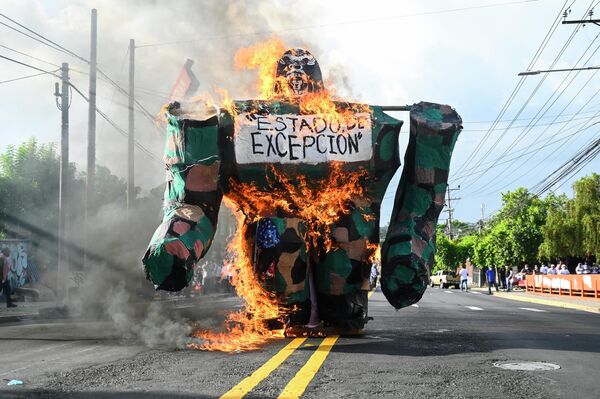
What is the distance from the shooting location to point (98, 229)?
19391 millimetres

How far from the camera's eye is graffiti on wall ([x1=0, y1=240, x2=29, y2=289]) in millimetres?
21891

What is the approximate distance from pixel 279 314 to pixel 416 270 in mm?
1690

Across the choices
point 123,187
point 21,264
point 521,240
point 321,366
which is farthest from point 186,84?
point 521,240

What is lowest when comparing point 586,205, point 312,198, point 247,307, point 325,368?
point 325,368

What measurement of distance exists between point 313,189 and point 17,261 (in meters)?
17.5

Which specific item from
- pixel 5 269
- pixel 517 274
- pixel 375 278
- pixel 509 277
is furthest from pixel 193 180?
pixel 517 274

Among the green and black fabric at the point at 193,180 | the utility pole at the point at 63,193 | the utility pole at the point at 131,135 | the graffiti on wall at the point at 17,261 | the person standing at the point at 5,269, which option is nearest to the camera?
the green and black fabric at the point at 193,180

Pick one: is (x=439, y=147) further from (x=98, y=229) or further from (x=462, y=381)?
(x=98, y=229)

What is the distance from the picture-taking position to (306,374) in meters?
5.34

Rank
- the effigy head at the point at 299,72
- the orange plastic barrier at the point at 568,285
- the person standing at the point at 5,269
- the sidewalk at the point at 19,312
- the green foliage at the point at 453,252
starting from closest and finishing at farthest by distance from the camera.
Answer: the effigy head at the point at 299,72 < the sidewalk at the point at 19,312 < the person standing at the point at 5,269 < the orange plastic barrier at the point at 568,285 < the green foliage at the point at 453,252

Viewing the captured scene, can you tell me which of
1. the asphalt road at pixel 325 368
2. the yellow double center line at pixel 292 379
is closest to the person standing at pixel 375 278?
the asphalt road at pixel 325 368

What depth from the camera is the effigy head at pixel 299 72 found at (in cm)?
806

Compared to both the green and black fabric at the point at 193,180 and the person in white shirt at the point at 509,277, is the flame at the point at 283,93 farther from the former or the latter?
the person in white shirt at the point at 509,277

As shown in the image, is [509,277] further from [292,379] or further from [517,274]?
[292,379]
